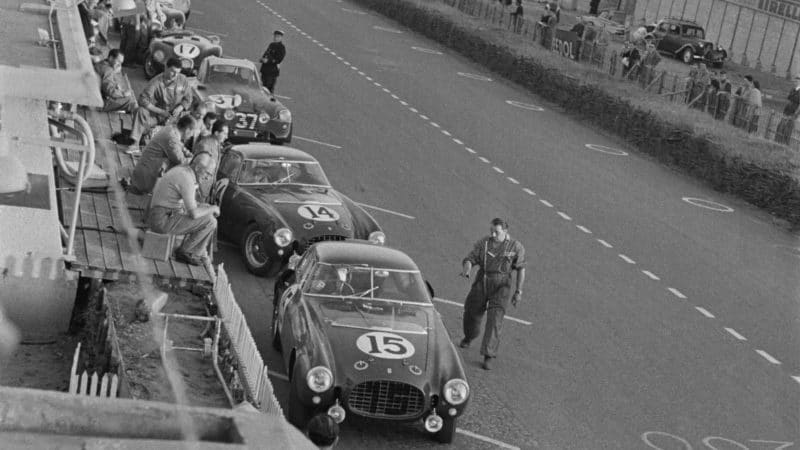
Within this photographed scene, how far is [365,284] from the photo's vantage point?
13172 mm

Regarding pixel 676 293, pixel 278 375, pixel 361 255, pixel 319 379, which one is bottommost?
pixel 676 293

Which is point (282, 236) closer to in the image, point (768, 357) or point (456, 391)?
point (456, 391)

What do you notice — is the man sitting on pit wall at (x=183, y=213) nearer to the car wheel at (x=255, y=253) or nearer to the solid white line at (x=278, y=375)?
the solid white line at (x=278, y=375)

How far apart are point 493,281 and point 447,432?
2973 mm

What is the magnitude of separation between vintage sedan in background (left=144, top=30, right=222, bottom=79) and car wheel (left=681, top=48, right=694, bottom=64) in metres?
29.6

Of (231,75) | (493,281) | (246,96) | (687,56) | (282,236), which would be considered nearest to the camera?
(493,281)

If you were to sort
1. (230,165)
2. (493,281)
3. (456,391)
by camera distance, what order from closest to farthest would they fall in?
(456,391) < (493,281) < (230,165)

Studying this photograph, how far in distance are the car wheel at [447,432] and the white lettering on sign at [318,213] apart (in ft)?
15.6

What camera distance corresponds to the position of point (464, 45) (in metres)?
42.7

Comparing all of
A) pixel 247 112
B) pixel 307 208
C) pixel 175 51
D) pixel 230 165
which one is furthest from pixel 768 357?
pixel 175 51

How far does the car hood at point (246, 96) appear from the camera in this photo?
75.6ft

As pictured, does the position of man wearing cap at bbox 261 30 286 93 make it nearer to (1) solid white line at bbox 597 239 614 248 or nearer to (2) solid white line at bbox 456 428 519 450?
(1) solid white line at bbox 597 239 614 248

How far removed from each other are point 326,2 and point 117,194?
39.5 m

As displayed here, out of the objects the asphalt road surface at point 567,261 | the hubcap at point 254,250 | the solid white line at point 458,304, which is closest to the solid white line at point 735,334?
the asphalt road surface at point 567,261
